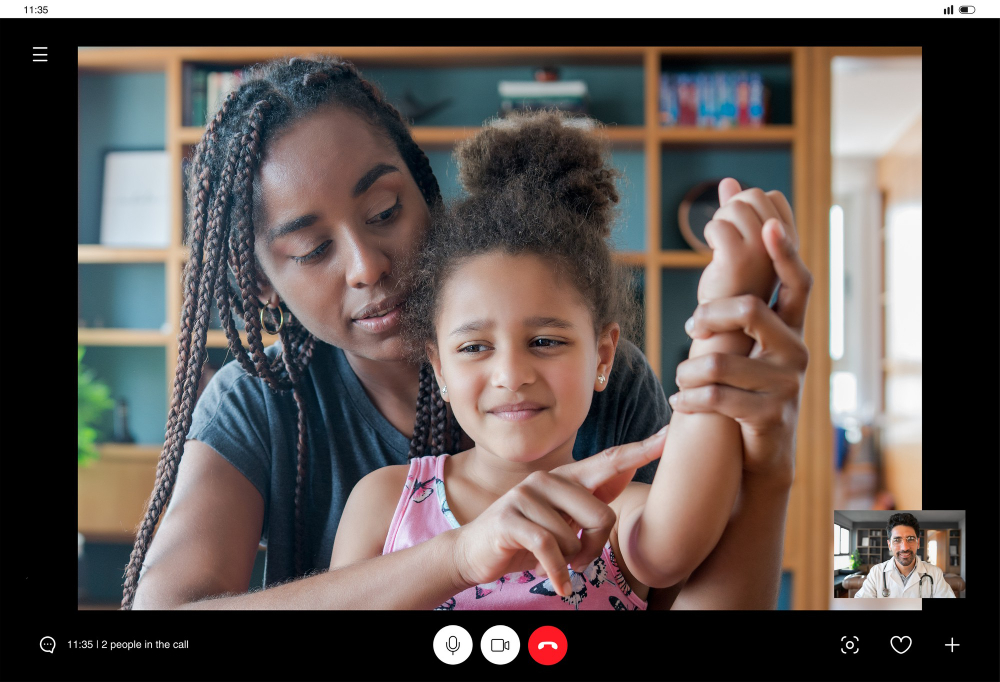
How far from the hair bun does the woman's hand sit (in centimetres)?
15

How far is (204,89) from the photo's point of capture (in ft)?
2.35

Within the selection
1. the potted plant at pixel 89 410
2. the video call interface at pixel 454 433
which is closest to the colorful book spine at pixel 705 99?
the video call interface at pixel 454 433

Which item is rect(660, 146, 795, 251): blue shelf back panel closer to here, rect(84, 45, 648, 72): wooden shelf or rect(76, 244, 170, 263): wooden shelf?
rect(84, 45, 648, 72): wooden shelf

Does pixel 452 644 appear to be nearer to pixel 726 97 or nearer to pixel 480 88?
pixel 480 88

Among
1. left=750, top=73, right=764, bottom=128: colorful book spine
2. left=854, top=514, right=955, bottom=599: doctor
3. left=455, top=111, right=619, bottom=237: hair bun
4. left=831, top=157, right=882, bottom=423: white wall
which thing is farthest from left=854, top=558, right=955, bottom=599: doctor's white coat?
left=750, top=73, right=764, bottom=128: colorful book spine

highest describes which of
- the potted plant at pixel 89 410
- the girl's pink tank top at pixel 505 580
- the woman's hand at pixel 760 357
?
the woman's hand at pixel 760 357

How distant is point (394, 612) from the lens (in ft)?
1.86

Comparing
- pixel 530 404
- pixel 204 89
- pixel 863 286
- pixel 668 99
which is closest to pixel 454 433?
pixel 530 404

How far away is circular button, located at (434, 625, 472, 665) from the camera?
56cm

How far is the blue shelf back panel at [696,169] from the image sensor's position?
140cm

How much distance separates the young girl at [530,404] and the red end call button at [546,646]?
0.08 feet

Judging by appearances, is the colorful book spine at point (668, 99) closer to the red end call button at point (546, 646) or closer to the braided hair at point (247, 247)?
the braided hair at point (247, 247)
